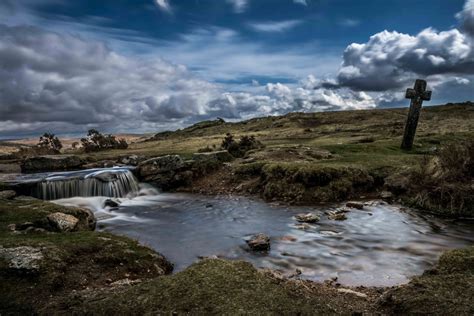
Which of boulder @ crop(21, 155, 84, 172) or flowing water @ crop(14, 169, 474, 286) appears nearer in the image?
flowing water @ crop(14, 169, 474, 286)

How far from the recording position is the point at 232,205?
2188 centimetres

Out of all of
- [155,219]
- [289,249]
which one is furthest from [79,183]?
[289,249]

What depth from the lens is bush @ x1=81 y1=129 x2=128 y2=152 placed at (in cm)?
5591

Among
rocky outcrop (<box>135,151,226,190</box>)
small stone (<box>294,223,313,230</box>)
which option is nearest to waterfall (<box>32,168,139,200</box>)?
rocky outcrop (<box>135,151,226,190</box>)

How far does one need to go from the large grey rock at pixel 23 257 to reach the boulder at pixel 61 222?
10.3ft

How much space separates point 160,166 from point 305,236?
59.1ft

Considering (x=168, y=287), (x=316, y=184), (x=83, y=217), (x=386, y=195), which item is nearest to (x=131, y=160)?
(x=316, y=184)

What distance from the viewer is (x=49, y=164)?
36562 millimetres

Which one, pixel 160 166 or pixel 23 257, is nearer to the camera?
pixel 23 257

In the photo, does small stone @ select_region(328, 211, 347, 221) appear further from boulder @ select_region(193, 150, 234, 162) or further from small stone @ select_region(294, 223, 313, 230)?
boulder @ select_region(193, 150, 234, 162)

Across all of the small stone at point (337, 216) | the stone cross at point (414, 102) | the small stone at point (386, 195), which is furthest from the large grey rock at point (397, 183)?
the stone cross at point (414, 102)

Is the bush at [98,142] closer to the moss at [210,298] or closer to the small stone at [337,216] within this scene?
the small stone at [337,216]

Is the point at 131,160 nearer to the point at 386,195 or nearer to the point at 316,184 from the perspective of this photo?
the point at 316,184

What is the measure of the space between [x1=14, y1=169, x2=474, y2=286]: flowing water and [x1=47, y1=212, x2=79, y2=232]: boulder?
3.04 m
